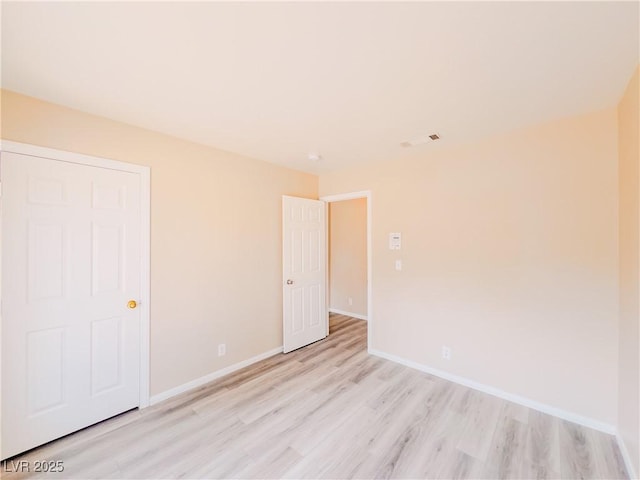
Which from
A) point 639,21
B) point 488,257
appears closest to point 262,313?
point 488,257

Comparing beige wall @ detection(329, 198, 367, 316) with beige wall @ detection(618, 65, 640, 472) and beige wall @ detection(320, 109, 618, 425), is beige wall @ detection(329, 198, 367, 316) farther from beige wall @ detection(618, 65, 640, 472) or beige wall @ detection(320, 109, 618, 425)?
beige wall @ detection(618, 65, 640, 472)

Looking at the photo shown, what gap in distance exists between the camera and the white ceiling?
1.18 meters

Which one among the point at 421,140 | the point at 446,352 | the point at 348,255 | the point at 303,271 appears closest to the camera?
the point at 421,140

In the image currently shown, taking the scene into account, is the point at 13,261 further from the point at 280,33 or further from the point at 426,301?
the point at 426,301

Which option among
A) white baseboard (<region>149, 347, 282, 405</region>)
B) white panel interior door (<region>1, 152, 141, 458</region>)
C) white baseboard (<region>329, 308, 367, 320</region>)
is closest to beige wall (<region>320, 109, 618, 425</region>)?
white baseboard (<region>149, 347, 282, 405</region>)

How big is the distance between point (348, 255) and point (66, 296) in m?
4.07

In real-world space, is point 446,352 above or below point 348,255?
below

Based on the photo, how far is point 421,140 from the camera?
103 inches

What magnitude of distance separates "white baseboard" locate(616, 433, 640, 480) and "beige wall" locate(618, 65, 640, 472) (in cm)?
4

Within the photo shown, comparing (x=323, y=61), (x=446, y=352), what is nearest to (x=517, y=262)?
(x=446, y=352)

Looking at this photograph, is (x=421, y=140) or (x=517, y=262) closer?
(x=517, y=262)

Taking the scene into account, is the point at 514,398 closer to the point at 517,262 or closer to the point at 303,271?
the point at 517,262

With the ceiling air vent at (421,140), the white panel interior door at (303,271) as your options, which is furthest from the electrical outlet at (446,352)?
the ceiling air vent at (421,140)

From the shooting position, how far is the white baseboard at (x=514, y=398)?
6.59 ft
